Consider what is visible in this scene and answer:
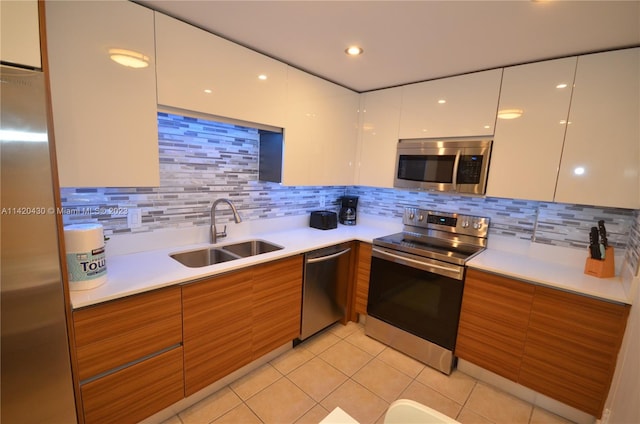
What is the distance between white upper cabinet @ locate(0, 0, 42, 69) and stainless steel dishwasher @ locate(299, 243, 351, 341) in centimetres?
166

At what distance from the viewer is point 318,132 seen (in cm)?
233

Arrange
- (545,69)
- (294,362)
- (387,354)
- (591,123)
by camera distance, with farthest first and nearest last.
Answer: (387,354) → (294,362) → (545,69) → (591,123)

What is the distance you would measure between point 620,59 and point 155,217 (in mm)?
2888

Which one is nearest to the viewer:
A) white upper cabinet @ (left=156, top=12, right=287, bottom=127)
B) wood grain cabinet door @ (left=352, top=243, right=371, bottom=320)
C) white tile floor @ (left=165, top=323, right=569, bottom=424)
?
white upper cabinet @ (left=156, top=12, right=287, bottom=127)

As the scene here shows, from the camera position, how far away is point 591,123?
65.2 inches

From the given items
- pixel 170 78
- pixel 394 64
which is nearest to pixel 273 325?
pixel 170 78

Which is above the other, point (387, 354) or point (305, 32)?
point (305, 32)

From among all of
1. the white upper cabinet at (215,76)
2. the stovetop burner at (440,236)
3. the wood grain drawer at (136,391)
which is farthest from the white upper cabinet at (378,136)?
the wood grain drawer at (136,391)

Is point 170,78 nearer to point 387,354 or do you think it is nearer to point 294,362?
point 294,362

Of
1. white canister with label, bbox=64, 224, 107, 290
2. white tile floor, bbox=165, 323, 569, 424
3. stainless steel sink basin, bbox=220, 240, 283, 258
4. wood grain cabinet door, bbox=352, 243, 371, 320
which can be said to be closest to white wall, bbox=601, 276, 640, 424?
white tile floor, bbox=165, 323, 569, 424

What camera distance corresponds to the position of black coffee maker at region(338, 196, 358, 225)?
116 inches

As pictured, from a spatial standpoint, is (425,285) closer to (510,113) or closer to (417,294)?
(417,294)

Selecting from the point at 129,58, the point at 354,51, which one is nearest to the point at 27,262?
the point at 129,58

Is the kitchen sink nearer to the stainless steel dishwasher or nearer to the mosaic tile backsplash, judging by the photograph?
the mosaic tile backsplash
